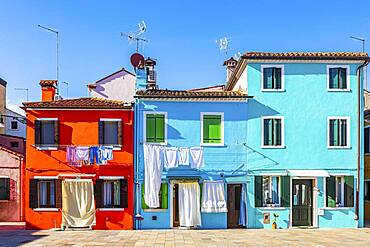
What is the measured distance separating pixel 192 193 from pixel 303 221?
605 cm

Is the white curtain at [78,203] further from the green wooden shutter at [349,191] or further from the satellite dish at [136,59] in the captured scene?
the green wooden shutter at [349,191]

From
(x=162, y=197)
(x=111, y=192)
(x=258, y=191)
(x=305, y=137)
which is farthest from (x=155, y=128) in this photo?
(x=305, y=137)

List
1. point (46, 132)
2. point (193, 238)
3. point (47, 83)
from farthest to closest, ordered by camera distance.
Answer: point (47, 83), point (46, 132), point (193, 238)

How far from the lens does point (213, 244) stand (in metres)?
15.8

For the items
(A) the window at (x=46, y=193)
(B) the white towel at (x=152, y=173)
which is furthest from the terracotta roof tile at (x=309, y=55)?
(A) the window at (x=46, y=193)

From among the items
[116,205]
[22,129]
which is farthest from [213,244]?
[22,129]

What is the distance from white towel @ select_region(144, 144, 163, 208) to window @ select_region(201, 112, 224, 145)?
2.52m

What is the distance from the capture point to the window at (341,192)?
19.9m

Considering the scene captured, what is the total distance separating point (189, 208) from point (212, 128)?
14.0ft

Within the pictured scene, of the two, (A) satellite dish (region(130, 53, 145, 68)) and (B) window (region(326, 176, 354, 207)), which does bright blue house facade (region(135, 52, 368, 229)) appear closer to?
(B) window (region(326, 176, 354, 207))

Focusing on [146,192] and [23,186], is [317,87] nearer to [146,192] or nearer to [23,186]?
[146,192]

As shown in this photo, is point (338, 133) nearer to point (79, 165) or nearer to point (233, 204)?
point (233, 204)

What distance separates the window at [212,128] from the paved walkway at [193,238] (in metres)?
4.64

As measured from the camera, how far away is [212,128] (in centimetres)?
2002
